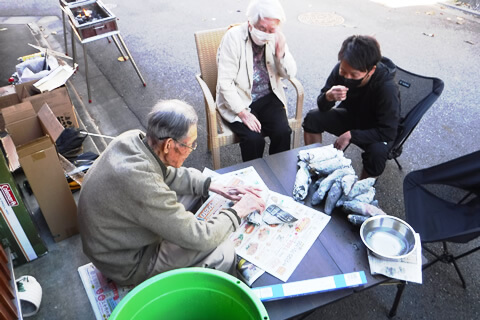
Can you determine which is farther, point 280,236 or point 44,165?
point 44,165

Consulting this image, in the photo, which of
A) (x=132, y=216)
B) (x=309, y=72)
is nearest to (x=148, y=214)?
(x=132, y=216)

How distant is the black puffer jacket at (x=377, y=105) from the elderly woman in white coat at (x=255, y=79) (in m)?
0.39

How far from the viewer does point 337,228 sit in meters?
1.83

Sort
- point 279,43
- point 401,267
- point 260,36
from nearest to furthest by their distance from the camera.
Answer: point 401,267 < point 260,36 < point 279,43

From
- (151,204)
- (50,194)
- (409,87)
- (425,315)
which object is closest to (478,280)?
(425,315)

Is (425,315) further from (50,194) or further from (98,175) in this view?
(50,194)

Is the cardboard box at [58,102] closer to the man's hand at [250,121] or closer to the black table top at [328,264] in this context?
the man's hand at [250,121]

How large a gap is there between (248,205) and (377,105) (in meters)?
1.26

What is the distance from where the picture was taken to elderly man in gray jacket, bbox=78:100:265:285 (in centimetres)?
149

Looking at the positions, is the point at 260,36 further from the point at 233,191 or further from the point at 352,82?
the point at 233,191

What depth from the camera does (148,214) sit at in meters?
1.50

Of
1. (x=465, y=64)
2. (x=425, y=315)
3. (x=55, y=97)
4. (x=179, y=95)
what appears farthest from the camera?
(x=465, y=64)

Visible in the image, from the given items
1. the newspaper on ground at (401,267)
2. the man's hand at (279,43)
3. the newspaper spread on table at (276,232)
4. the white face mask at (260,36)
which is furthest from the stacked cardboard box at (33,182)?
the newspaper on ground at (401,267)

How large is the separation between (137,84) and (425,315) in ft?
11.8
